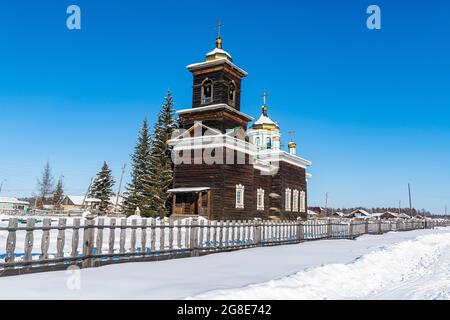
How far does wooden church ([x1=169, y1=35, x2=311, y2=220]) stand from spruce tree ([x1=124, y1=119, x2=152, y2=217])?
22.3 feet

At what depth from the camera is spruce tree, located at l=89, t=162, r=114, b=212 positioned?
4994cm

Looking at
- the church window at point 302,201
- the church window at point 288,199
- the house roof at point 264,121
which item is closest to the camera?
the church window at point 288,199

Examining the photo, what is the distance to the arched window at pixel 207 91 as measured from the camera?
3159 cm

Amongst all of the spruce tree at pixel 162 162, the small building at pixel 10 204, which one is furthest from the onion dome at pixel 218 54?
the small building at pixel 10 204

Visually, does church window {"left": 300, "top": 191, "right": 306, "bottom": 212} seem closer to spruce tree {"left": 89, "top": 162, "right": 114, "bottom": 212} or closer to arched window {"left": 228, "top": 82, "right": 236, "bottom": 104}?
arched window {"left": 228, "top": 82, "right": 236, "bottom": 104}

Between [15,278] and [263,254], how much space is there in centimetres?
755

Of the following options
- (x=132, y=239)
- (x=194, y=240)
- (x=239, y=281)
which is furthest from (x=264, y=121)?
(x=239, y=281)

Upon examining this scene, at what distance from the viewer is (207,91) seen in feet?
105

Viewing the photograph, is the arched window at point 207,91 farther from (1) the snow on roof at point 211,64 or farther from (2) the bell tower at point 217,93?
(1) the snow on roof at point 211,64

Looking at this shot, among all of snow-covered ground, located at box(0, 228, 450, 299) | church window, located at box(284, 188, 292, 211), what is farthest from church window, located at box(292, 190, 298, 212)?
snow-covered ground, located at box(0, 228, 450, 299)

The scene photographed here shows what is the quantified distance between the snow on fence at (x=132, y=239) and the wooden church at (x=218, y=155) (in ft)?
31.9

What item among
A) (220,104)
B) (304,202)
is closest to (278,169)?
(304,202)

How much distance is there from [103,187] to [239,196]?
2700 centimetres
